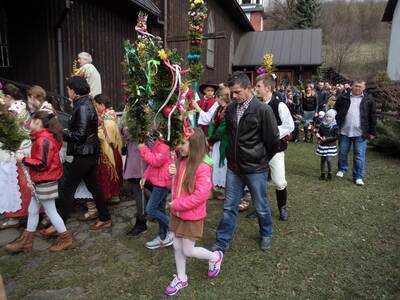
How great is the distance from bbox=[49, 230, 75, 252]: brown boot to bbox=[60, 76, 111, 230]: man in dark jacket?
0.32 meters

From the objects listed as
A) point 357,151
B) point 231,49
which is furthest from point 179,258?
point 231,49

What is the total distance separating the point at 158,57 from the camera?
10.6ft

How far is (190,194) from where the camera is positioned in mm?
3123

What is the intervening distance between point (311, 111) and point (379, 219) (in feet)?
24.9

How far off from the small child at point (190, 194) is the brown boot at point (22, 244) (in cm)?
185

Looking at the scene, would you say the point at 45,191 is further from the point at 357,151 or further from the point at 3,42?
the point at 3,42

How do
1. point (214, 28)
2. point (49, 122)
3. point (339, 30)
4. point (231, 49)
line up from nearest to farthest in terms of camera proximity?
point (49, 122)
point (214, 28)
point (231, 49)
point (339, 30)

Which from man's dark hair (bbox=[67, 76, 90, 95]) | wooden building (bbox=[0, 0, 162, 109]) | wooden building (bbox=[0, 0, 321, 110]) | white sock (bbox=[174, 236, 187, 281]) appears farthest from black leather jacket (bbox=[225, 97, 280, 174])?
wooden building (bbox=[0, 0, 162, 109])

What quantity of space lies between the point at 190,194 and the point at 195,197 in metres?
0.07

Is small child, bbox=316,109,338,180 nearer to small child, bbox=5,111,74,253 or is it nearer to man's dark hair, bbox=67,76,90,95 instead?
man's dark hair, bbox=67,76,90,95

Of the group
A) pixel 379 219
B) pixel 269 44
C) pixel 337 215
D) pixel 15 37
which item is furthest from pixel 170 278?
pixel 269 44

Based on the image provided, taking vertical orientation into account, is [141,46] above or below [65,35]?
below

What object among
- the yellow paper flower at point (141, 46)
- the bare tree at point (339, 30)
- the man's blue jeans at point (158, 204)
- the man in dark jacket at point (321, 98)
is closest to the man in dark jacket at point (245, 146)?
the man's blue jeans at point (158, 204)

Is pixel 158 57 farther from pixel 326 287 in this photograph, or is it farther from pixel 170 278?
pixel 326 287
